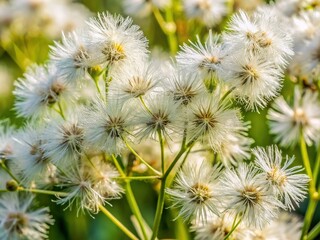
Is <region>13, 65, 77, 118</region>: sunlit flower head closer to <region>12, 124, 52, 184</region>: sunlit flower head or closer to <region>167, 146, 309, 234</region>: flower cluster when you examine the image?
<region>12, 124, 52, 184</region>: sunlit flower head

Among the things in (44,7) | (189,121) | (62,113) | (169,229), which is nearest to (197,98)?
(189,121)

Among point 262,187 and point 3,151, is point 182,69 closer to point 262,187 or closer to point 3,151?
point 262,187

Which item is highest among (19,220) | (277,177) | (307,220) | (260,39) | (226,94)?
(260,39)

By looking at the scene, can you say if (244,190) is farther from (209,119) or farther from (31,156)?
(31,156)

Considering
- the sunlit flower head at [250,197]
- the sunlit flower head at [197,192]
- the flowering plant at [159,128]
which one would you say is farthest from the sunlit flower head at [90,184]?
the sunlit flower head at [250,197]

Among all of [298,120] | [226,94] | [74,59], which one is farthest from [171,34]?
[226,94]

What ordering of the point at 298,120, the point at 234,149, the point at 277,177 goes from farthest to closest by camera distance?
the point at 298,120 → the point at 234,149 → the point at 277,177

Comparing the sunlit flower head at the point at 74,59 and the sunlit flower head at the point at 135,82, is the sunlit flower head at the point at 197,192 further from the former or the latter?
the sunlit flower head at the point at 74,59
